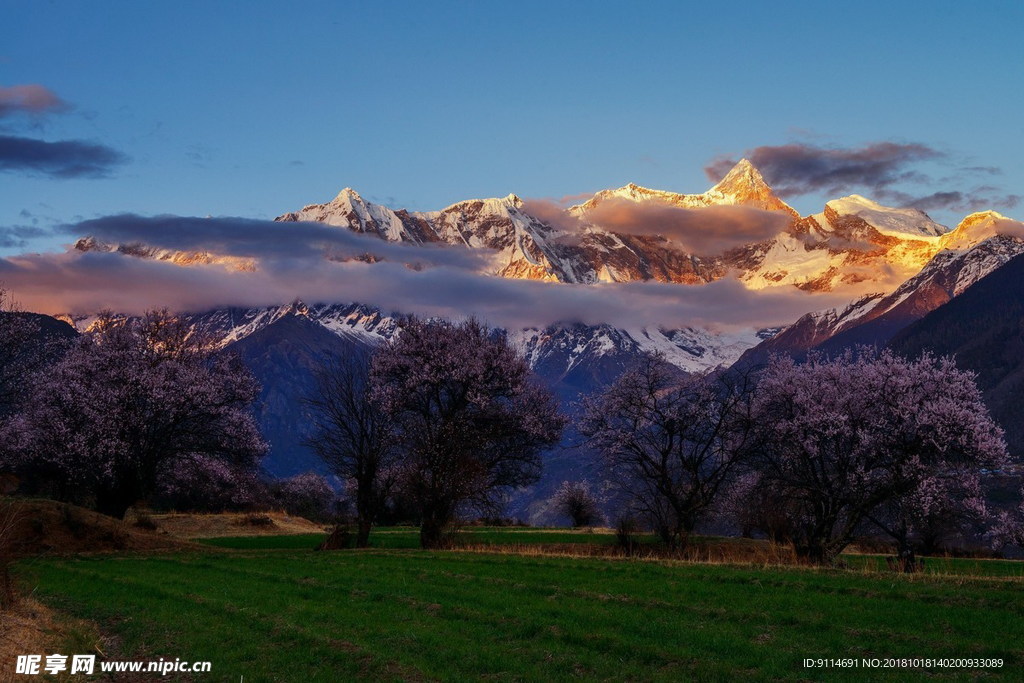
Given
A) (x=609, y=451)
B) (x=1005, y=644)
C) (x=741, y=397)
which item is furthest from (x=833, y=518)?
(x=1005, y=644)

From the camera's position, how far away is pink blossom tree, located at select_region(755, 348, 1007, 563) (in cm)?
4406

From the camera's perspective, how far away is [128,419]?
61688 mm

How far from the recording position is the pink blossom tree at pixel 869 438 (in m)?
44.1

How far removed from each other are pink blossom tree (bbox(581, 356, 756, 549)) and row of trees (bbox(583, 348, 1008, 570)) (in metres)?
0.08

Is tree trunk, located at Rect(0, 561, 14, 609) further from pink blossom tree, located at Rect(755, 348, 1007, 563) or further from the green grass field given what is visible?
pink blossom tree, located at Rect(755, 348, 1007, 563)

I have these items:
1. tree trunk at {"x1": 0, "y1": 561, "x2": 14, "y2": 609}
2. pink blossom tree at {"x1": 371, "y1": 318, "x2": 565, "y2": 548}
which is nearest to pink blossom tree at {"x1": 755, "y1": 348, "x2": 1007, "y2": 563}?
pink blossom tree at {"x1": 371, "y1": 318, "x2": 565, "y2": 548}

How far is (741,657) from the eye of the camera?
59.6 ft

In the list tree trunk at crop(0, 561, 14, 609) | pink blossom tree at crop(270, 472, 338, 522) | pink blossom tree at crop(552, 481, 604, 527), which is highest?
tree trunk at crop(0, 561, 14, 609)

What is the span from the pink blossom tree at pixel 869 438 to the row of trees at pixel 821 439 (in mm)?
67

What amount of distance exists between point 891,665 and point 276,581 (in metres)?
21.2

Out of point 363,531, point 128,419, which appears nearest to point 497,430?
point 363,531

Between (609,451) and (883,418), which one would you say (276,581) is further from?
(883,418)

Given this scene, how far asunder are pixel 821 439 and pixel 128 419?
4291cm

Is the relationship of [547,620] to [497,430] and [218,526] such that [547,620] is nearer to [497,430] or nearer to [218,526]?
[497,430]
